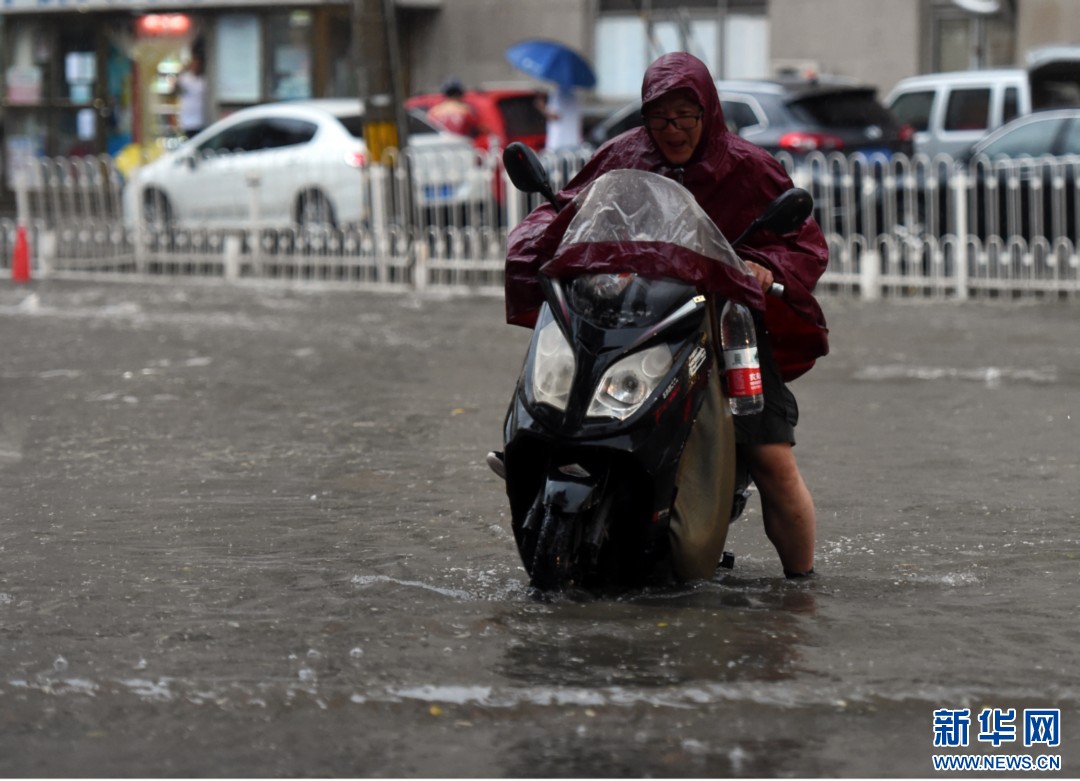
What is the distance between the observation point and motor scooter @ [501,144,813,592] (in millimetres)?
5137

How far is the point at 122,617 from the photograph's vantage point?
5414 mm

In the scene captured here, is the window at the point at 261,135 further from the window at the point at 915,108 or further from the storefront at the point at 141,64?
the storefront at the point at 141,64

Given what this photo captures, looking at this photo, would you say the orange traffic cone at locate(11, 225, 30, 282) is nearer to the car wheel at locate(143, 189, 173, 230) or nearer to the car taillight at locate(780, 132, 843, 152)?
the car wheel at locate(143, 189, 173, 230)

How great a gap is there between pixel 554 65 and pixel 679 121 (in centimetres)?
1784

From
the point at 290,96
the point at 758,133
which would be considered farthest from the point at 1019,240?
the point at 290,96

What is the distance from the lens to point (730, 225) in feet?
18.1

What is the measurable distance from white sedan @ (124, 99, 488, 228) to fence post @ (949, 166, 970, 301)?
418 cm

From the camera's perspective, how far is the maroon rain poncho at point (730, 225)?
5.42 meters

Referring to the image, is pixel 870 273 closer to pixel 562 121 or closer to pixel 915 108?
pixel 915 108

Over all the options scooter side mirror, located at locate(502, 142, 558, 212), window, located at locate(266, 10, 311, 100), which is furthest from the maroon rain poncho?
window, located at locate(266, 10, 311, 100)

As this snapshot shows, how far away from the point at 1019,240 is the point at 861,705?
10.6 m

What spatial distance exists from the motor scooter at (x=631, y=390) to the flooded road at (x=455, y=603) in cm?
23

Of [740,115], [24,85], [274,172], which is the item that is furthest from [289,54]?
[740,115]

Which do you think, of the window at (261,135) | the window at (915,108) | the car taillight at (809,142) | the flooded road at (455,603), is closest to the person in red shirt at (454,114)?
the window at (261,135)
